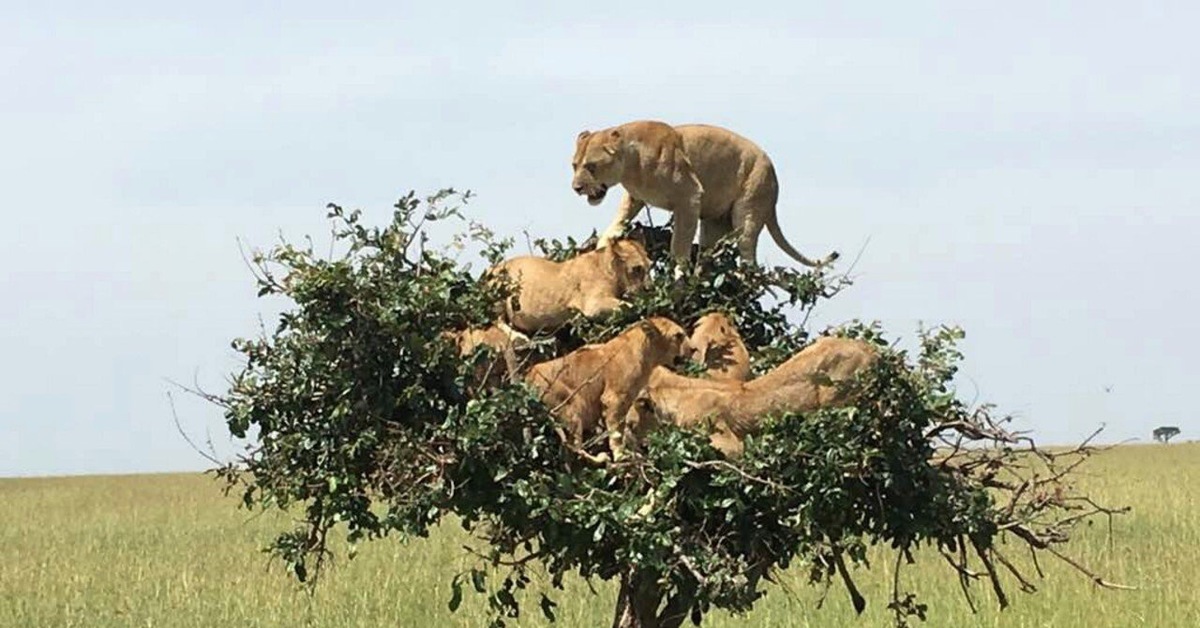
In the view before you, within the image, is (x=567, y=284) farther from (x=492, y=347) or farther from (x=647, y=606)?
(x=647, y=606)

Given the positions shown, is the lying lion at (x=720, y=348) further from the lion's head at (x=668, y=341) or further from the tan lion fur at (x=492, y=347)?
the tan lion fur at (x=492, y=347)

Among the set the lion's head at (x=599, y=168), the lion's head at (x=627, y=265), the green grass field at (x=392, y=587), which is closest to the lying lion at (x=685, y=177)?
the lion's head at (x=599, y=168)

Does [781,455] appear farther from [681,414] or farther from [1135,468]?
[1135,468]

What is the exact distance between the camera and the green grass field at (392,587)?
14.0 metres

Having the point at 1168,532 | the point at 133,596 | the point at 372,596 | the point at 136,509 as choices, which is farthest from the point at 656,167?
the point at 136,509

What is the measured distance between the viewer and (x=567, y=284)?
8.27 meters

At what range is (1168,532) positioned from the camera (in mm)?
22062

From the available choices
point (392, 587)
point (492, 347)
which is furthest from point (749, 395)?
point (392, 587)

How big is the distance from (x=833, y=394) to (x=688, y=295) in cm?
143

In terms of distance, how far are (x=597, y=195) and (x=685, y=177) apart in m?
0.53

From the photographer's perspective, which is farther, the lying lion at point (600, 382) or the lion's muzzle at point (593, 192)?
the lion's muzzle at point (593, 192)

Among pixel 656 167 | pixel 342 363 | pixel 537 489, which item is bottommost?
pixel 537 489

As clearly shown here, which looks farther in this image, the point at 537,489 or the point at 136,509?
the point at 136,509

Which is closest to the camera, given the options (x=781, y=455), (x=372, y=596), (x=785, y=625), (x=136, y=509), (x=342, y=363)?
(x=781, y=455)
